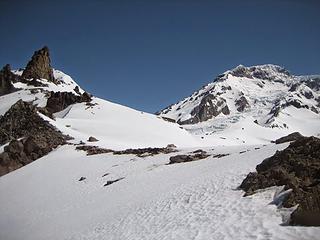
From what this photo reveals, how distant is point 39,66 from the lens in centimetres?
8956

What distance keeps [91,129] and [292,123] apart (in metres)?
164

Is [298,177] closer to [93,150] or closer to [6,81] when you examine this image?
→ [93,150]

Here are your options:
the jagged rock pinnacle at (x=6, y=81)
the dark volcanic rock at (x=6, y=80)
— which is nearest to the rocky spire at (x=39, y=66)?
the dark volcanic rock at (x=6, y=80)

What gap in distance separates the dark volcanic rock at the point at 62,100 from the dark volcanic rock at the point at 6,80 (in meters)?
18.8

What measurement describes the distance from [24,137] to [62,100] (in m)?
20.4

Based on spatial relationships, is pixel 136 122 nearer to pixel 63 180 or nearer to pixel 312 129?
pixel 63 180

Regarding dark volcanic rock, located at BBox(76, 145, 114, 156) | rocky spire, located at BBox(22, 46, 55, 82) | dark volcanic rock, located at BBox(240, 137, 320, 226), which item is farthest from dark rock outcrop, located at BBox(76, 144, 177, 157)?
rocky spire, located at BBox(22, 46, 55, 82)

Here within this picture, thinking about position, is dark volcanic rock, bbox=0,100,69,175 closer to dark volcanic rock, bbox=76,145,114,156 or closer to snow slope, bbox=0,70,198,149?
Result: snow slope, bbox=0,70,198,149

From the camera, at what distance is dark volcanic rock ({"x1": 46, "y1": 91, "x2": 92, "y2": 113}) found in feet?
203

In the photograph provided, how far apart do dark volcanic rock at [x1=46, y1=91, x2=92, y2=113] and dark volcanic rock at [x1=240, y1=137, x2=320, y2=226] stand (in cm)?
5095

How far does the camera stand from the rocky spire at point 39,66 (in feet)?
286

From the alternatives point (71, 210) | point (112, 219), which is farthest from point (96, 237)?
point (71, 210)

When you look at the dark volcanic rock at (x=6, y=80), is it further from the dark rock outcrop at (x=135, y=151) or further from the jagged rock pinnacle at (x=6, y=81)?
the dark rock outcrop at (x=135, y=151)

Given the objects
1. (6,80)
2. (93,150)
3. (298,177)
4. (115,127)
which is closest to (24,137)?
(93,150)
